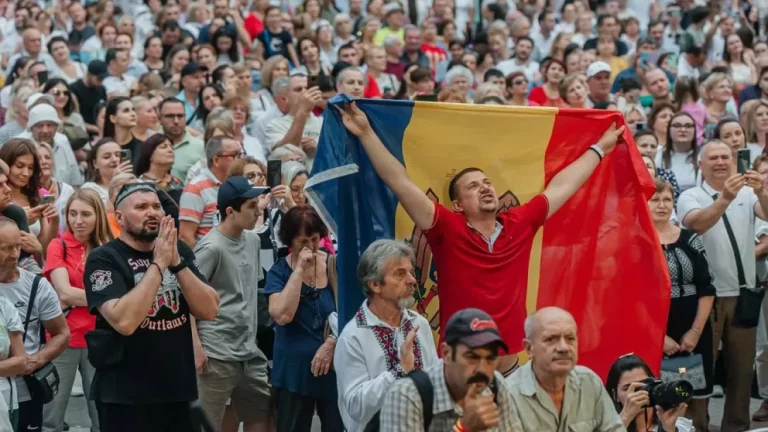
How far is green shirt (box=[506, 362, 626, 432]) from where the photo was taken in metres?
5.96

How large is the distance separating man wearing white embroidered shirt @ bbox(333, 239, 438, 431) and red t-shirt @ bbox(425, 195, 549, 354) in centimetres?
60

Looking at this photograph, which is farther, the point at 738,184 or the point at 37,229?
the point at 37,229

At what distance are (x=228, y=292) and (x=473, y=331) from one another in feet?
10.7

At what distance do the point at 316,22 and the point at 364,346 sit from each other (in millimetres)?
14100

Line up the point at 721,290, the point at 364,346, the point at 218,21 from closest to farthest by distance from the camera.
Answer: the point at 364,346
the point at 721,290
the point at 218,21

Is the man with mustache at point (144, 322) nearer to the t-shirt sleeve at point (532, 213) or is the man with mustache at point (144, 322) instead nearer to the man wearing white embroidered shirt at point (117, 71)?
the t-shirt sleeve at point (532, 213)

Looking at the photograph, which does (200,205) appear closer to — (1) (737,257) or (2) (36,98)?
(2) (36,98)

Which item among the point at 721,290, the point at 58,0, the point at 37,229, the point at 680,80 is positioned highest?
the point at 58,0

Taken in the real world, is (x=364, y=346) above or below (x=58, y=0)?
below

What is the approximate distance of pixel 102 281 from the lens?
6.94 metres

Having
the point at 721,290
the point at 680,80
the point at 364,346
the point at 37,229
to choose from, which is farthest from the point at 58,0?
the point at 364,346

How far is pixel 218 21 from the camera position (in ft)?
58.7

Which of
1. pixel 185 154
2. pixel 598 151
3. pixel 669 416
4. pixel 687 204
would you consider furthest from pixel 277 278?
pixel 185 154

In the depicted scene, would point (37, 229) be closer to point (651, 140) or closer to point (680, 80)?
point (651, 140)
